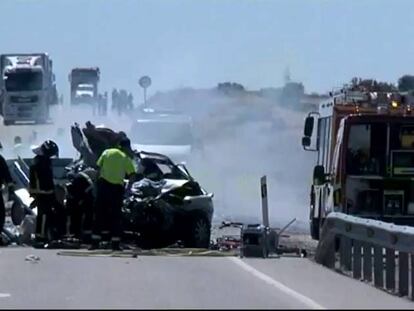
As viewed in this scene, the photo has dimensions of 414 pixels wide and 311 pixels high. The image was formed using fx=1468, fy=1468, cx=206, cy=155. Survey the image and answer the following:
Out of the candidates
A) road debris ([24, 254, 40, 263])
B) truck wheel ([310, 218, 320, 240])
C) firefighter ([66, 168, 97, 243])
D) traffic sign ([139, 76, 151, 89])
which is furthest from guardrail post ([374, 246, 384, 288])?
traffic sign ([139, 76, 151, 89])

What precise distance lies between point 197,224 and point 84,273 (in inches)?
222

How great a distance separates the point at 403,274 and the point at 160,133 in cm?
2975

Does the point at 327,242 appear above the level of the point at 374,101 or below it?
below

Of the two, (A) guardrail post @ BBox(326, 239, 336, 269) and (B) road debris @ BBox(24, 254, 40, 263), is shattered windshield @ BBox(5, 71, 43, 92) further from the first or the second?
(A) guardrail post @ BBox(326, 239, 336, 269)

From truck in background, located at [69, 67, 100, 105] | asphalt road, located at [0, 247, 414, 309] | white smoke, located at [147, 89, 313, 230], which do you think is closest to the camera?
asphalt road, located at [0, 247, 414, 309]

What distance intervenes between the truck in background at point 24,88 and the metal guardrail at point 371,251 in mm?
47161

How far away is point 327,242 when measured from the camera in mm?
20641

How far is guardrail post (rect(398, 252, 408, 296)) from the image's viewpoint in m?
16.9

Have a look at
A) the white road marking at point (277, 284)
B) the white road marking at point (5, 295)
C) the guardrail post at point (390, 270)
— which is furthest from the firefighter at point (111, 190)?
the white road marking at point (5, 295)

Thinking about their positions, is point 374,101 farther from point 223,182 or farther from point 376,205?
point 223,182

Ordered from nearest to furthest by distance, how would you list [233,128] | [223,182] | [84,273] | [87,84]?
[84,273] → [223,182] → [233,128] → [87,84]

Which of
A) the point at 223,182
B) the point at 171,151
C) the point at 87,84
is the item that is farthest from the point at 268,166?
the point at 87,84

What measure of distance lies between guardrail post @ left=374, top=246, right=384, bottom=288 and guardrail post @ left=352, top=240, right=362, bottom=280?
2.59ft

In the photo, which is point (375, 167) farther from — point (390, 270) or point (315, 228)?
point (390, 270)
